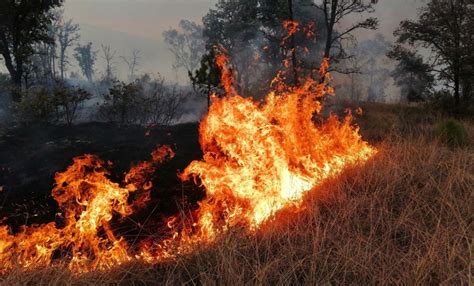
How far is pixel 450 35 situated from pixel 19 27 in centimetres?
1813

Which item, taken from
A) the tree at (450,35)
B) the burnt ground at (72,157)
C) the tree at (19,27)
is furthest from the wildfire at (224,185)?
the tree at (450,35)

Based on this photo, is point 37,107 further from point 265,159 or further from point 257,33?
point 257,33

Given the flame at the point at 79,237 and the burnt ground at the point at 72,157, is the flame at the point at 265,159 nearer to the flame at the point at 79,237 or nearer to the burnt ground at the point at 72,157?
the burnt ground at the point at 72,157

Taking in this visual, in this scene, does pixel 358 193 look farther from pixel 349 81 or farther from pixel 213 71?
pixel 349 81

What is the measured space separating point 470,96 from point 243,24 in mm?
17123

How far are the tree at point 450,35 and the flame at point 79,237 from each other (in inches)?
538

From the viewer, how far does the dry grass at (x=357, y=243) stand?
293cm

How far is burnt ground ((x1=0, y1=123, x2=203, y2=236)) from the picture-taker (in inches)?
237

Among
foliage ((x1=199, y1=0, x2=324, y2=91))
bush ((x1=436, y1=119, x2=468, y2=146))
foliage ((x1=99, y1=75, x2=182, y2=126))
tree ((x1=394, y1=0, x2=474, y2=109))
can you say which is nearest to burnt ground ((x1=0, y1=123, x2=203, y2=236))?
foliage ((x1=99, y1=75, x2=182, y2=126))

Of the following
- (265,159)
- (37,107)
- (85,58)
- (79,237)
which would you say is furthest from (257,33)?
(85,58)

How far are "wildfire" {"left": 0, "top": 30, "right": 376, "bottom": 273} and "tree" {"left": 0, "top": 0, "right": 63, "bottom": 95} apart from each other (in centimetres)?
915

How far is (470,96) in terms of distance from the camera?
14312mm

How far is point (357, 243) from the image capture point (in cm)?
354

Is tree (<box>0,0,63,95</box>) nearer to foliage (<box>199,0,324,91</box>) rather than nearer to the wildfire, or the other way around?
the wildfire
